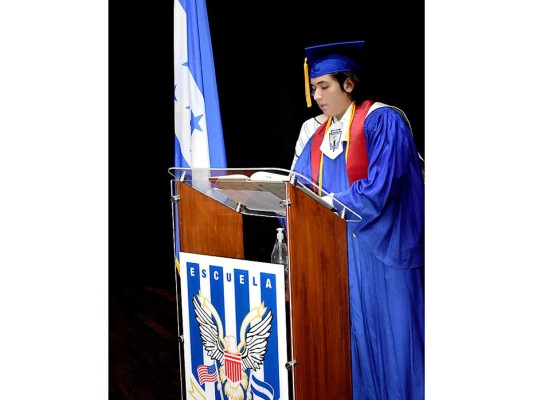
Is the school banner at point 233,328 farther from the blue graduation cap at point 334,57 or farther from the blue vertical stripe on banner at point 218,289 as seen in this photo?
the blue graduation cap at point 334,57

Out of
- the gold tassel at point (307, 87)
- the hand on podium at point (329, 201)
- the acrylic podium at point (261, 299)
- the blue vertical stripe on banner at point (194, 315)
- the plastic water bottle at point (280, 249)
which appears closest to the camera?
the acrylic podium at point (261, 299)

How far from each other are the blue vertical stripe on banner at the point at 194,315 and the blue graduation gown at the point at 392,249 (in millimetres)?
658

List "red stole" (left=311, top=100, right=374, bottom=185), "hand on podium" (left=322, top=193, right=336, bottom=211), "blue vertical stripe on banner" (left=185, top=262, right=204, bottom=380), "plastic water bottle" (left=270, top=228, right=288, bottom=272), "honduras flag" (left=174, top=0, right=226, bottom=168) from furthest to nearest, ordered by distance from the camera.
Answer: "honduras flag" (left=174, top=0, right=226, bottom=168), "red stole" (left=311, top=100, right=374, bottom=185), "plastic water bottle" (left=270, top=228, right=288, bottom=272), "blue vertical stripe on banner" (left=185, top=262, right=204, bottom=380), "hand on podium" (left=322, top=193, right=336, bottom=211)

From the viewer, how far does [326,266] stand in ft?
6.93

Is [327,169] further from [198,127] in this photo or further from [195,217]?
[198,127]

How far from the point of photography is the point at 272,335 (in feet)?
6.72

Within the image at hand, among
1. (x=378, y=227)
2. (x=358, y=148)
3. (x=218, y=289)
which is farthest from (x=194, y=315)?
(x=358, y=148)

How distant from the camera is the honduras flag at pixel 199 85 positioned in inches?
128

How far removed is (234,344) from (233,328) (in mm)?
54

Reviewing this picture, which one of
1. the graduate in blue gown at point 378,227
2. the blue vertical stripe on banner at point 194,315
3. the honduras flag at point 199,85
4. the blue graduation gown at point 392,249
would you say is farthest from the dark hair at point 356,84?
the blue vertical stripe on banner at point 194,315

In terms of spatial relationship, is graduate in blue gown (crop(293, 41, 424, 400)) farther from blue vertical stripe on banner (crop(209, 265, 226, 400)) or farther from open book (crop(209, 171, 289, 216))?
blue vertical stripe on banner (crop(209, 265, 226, 400))

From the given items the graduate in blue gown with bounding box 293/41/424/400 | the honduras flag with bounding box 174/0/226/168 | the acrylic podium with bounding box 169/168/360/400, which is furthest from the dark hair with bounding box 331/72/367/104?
the honduras flag with bounding box 174/0/226/168

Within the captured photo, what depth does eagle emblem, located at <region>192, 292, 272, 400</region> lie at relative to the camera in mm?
2076

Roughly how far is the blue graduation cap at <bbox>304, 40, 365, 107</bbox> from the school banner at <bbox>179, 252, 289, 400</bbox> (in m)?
0.94
